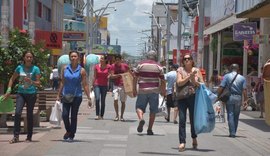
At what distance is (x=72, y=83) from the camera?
12.7 metres

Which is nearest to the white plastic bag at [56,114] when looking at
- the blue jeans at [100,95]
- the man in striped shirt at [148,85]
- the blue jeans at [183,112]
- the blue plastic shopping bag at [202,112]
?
the man in striped shirt at [148,85]

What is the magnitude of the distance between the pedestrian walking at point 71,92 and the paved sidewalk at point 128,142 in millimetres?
344

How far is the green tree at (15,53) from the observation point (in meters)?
14.3

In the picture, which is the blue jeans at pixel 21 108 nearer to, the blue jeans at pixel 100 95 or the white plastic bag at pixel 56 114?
the white plastic bag at pixel 56 114

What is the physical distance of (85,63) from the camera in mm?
28406

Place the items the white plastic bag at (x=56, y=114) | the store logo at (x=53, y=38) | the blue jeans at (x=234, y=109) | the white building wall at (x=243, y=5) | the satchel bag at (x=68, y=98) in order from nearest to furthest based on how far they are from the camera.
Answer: the satchel bag at (x=68, y=98) < the white plastic bag at (x=56, y=114) < the blue jeans at (x=234, y=109) < the store logo at (x=53, y=38) < the white building wall at (x=243, y=5)

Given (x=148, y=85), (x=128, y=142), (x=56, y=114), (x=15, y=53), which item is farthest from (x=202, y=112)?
(x=15, y=53)

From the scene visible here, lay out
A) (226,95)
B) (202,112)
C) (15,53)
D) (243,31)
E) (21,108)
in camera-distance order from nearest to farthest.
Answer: (202,112) → (21,108) → (15,53) → (226,95) → (243,31)

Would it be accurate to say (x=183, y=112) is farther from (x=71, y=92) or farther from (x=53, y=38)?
(x=53, y=38)

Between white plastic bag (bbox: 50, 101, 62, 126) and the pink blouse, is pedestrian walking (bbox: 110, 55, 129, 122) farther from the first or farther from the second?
white plastic bag (bbox: 50, 101, 62, 126)

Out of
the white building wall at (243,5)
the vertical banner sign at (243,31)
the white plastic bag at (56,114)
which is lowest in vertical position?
the white plastic bag at (56,114)

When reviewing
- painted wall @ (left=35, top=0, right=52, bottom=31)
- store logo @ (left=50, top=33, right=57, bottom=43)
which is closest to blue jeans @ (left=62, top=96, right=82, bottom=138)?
store logo @ (left=50, top=33, right=57, bottom=43)

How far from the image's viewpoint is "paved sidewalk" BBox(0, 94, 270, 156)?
11406 mm

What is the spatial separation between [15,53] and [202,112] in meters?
4.76
